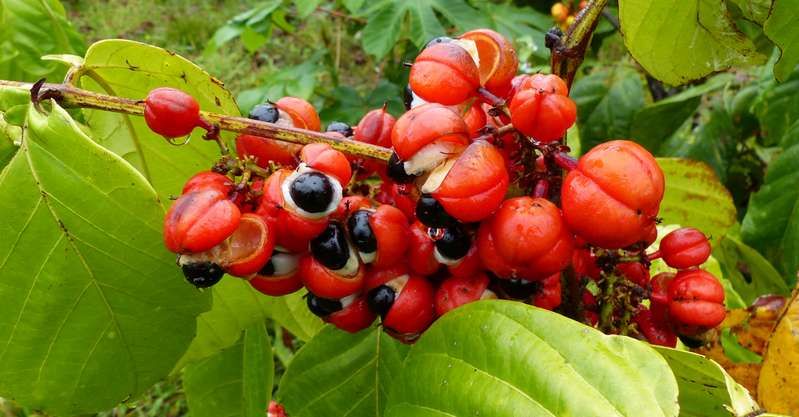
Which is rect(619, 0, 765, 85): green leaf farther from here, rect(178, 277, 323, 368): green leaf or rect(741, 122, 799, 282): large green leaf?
rect(741, 122, 799, 282): large green leaf

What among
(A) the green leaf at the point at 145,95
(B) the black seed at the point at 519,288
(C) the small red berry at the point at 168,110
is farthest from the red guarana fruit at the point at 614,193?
(A) the green leaf at the point at 145,95

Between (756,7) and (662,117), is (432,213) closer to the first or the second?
(756,7)

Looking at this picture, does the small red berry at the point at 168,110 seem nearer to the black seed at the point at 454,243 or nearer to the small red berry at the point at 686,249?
the black seed at the point at 454,243

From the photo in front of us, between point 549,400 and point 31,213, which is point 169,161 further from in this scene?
point 549,400

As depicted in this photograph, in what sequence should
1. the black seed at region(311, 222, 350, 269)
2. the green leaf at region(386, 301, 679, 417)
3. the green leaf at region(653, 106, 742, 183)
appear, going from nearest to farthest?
the green leaf at region(386, 301, 679, 417) < the black seed at region(311, 222, 350, 269) < the green leaf at region(653, 106, 742, 183)

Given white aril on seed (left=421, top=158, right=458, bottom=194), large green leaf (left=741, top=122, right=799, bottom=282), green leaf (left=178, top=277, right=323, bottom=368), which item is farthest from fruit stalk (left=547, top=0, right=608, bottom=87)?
large green leaf (left=741, top=122, right=799, bottom=282)

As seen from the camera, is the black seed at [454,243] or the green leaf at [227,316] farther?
the green leaf at [227,316]

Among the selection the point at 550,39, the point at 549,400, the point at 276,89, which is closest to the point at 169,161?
the point at 550,39
